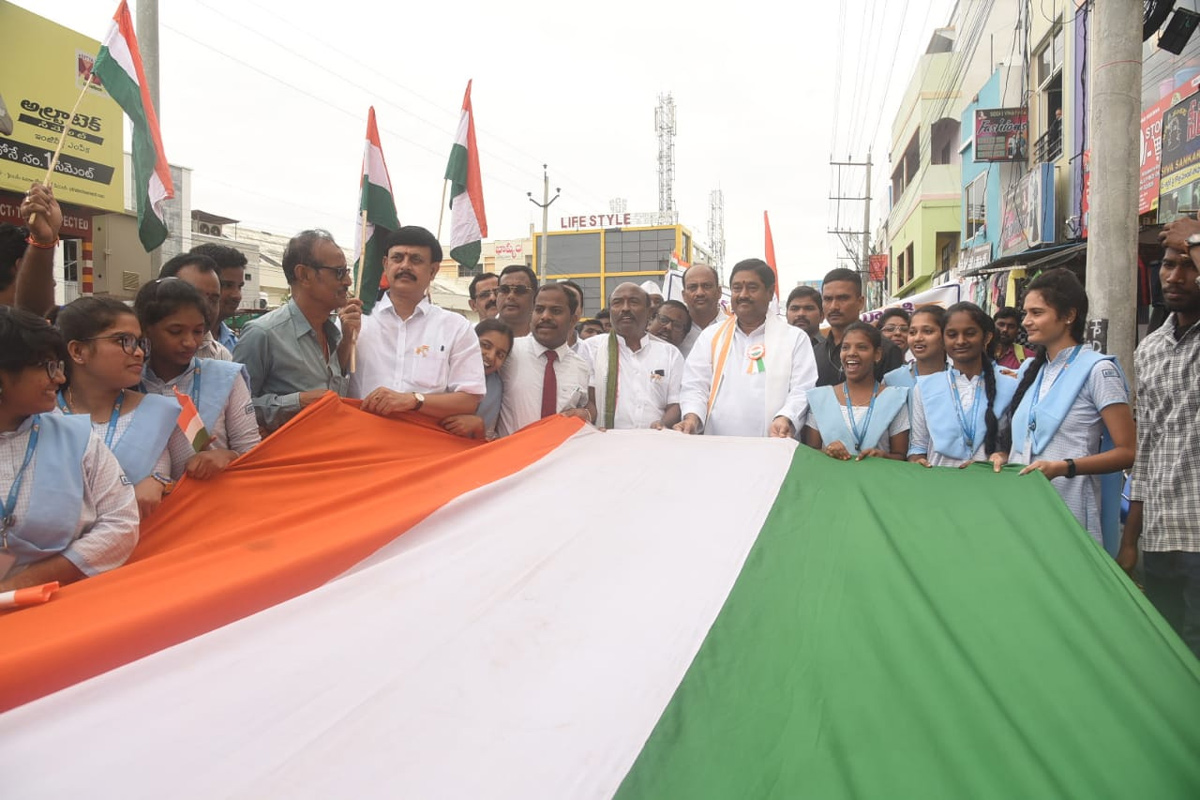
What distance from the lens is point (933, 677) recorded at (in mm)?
1577

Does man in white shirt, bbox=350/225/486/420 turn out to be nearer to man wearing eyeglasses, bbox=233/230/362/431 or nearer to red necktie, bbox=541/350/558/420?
man wearing eyeglasses, bbox=233/230/362/431

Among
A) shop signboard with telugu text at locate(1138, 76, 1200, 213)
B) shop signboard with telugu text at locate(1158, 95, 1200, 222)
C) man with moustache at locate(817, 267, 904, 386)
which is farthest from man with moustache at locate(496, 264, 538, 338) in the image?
shop signboard with telugu text at locate(1138, 76, 1200, 213)

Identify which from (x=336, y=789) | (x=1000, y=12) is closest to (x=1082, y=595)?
(x=336, y=789)

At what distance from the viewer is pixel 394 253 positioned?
3395 millimetres

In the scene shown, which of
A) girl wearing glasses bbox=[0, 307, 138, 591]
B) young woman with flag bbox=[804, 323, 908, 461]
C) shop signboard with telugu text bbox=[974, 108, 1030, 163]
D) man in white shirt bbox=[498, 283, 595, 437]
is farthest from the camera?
shop signboard with telugu text bbox=[974, 108, 1030, 163]

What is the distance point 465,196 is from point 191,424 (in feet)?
9.23

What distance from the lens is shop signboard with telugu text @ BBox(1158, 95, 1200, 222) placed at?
21.2 feet

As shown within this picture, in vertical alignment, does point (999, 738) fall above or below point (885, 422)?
below

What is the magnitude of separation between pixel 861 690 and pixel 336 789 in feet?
3.30

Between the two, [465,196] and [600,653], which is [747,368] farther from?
[600,653]

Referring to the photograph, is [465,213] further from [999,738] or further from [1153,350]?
[999,738]

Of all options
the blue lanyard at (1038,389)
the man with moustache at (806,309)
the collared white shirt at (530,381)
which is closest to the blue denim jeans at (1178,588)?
the blue lanyard at (1038,389)

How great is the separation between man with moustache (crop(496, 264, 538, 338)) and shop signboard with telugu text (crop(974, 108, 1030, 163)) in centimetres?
1224

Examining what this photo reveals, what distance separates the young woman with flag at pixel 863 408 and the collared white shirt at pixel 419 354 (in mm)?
1554
